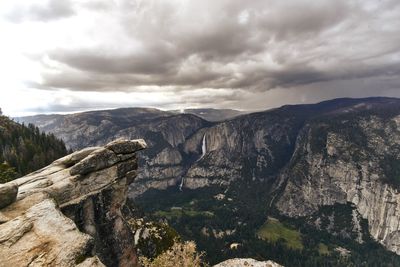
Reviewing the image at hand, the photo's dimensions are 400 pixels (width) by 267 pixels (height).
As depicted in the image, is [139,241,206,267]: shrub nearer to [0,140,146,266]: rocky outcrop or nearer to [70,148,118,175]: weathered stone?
[0,140,146,266]: rocky outcrop

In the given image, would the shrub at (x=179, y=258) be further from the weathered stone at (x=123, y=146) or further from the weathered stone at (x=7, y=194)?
the weathered stone at (x=123, y=146)

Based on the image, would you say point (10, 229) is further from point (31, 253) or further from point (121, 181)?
point (121, 181)

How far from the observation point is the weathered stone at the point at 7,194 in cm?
3844

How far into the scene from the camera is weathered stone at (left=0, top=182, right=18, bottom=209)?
3844 centimetres

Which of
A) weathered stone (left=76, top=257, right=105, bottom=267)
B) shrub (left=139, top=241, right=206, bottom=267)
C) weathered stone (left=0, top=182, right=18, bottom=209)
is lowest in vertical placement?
shrub (left=139, top=241, right=206, bottom=267)

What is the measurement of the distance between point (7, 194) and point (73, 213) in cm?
1144

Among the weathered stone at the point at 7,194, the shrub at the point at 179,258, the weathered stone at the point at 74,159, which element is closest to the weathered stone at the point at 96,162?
the weathered stone at the point at 74,159

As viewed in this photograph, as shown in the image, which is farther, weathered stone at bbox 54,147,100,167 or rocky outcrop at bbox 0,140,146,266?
weathered stone at bbox 54,147,100,167

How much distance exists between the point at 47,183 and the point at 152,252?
55512mm

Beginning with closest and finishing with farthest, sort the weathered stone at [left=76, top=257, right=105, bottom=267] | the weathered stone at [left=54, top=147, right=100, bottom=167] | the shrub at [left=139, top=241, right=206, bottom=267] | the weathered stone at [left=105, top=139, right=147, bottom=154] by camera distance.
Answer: the weathered stone at [left=76, top=257, right=105, bottom=267] < the shrub at [left=139, top=241, right=206, bottom=267] < the weathered stone at [left=54, top=147, right=100, bottom=167] < the weathered stone at [left=105, top=139, right=147, bottom=154]

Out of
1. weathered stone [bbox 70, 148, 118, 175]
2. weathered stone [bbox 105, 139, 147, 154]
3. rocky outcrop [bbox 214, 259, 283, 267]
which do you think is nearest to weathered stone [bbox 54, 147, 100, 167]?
weathered stone [bbox 105, 139, 147, 154]

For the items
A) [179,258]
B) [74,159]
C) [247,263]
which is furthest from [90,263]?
[74,159]

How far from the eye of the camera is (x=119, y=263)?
180 ft

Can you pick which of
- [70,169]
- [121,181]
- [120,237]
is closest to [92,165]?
[70,169]
